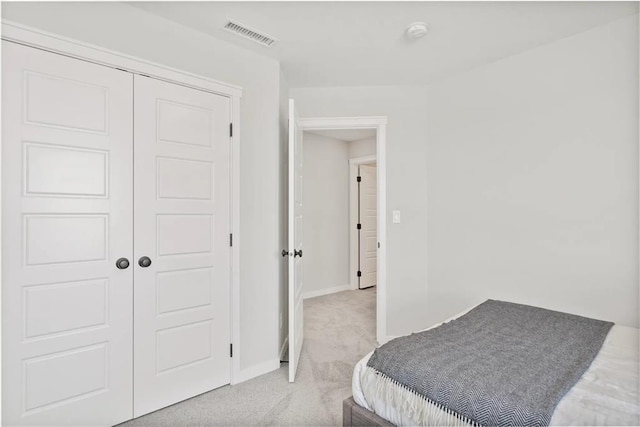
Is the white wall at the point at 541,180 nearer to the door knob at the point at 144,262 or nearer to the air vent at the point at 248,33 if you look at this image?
the air vent at the point at 248,33

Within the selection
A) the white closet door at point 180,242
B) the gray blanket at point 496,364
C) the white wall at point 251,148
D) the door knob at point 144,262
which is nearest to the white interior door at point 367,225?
the white wall at point 251,148

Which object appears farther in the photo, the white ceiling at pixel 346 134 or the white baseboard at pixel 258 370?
the white ceiling at pixel 346 134

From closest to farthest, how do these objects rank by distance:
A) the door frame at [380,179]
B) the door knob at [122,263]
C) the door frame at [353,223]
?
the door knob at [122,263]
the door frame at [380,179]
the door frame at [353,223]

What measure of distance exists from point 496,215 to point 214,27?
2490 mm

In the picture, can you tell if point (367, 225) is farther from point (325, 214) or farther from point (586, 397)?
point (586, 397)

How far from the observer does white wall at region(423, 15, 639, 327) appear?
2.02 m

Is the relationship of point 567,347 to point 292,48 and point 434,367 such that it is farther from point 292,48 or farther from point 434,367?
point 292,48

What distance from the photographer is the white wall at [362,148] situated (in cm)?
505

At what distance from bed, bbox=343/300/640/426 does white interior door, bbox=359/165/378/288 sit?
12.8 ft

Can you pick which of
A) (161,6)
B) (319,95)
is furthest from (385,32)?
(161,6)

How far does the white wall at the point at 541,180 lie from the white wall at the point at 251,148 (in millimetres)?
1506

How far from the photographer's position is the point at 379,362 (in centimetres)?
137

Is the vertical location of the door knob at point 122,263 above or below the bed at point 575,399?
above

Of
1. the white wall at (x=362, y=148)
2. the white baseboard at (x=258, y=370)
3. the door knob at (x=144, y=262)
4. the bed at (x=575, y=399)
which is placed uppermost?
the white wall at (x=362, y=148)
